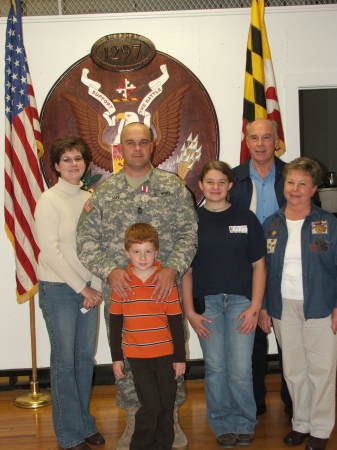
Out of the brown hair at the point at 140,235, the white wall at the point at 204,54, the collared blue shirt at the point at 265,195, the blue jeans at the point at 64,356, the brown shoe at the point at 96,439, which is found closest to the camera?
the brown hair at the point at 140,235

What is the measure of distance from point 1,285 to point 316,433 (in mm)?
2443

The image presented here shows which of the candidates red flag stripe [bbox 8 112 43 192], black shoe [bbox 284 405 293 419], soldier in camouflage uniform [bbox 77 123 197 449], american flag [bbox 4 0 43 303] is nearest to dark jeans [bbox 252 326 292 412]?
black shoe [bbox 284 405 293 419]

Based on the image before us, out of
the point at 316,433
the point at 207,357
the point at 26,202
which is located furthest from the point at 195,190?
the point at 316,433

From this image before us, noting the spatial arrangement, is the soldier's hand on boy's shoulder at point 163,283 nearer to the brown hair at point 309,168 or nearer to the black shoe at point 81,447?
the brown hair at point 309,168

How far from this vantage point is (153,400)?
90.0 inches

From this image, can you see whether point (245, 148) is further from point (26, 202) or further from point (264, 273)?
point (26, 202)

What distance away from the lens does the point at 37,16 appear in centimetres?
363

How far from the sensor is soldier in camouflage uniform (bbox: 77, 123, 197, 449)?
247 cm

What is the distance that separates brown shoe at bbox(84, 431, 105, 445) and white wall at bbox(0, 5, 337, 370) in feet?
3.59

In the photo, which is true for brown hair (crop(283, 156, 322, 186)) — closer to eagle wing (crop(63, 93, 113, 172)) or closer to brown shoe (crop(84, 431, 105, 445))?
eagle wing (crop(63, 93, 113, 172))

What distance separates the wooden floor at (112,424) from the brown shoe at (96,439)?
32 mm

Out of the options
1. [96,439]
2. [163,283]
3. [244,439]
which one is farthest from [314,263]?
[96,439]

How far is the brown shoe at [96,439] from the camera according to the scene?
2717mm

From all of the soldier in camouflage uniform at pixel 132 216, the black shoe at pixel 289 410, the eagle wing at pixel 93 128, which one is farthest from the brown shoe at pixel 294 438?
the eagle wing at pixel 93 128
